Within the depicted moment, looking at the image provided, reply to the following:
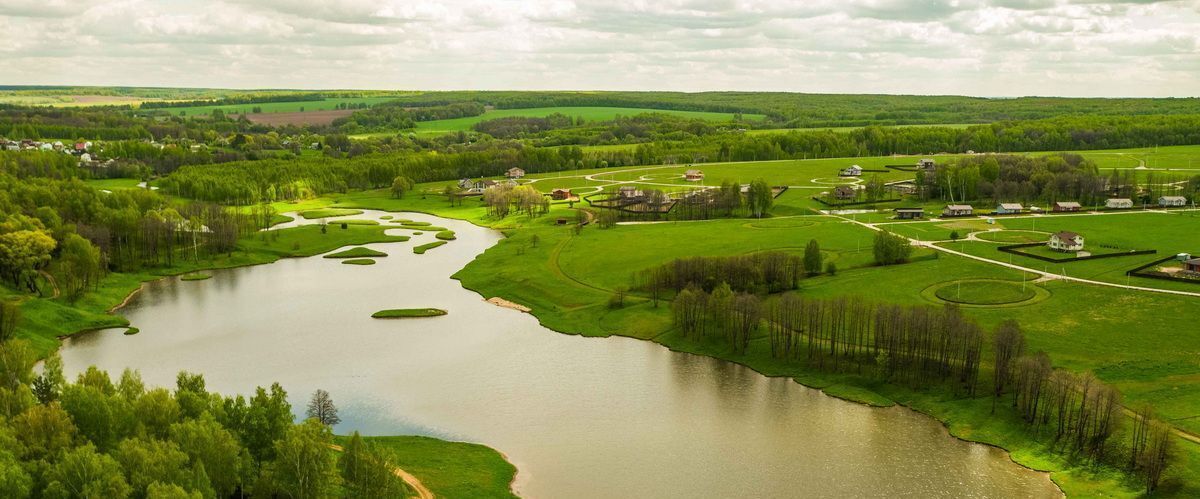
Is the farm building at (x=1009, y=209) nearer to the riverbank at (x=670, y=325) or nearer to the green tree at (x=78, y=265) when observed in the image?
the riverbank at (x=670, y=325)

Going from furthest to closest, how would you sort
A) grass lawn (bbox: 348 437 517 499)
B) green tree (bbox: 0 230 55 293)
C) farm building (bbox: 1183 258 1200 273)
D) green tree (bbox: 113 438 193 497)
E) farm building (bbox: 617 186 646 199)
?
farm building (bbox: 617 186 646 199), green tree (bbox: 0 230 55 293), farm building (bbox: 1183 258 1200 273), grass lawn (bbox: 348 437 517 499), green tree (bbox: 113 438 193 497)

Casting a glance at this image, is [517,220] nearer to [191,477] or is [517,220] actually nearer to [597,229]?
[597,229]

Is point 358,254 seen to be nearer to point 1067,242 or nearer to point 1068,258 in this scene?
point 1068,258

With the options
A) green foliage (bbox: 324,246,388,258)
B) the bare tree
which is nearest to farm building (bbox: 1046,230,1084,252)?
the bare tree

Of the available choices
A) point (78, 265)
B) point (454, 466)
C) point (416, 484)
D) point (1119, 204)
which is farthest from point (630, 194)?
point (416, 484)

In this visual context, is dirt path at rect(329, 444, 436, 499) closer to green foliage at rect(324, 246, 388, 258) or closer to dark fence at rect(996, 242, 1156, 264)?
dark fence at rect(996, 242, 1156, 264)

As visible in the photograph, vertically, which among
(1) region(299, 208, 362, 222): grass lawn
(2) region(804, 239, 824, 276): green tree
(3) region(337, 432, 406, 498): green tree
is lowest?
(1) region(299, 208, 362, 222): grass lawn
